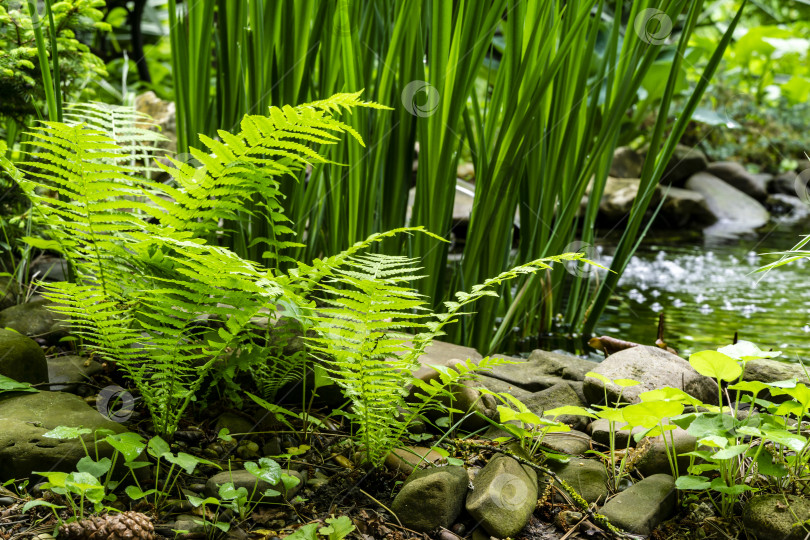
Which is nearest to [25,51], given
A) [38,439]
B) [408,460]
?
[38,439]

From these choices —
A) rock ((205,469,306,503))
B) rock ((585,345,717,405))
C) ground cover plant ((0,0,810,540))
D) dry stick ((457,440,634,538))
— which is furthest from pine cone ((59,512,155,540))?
rock ((585,345,717,405))

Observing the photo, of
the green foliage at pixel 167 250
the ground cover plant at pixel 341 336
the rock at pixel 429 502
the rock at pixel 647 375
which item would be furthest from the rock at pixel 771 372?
the green foliage at pixel 167 250

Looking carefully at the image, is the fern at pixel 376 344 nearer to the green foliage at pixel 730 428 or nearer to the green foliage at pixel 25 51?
the green foliage at pixel 730 428

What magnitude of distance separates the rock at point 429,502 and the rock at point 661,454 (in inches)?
15.2

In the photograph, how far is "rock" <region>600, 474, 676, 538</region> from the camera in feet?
3.48

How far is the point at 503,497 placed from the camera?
1.05 meters

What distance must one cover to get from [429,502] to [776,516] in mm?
535

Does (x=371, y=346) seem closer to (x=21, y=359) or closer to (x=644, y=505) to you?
(x=644, y=505)

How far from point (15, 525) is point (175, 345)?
324mm

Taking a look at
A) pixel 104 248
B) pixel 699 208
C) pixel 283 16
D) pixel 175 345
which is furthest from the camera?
pixel 699 208

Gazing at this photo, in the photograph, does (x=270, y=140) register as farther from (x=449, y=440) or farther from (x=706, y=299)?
(x=706, y=299)

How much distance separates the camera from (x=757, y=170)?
307 inches

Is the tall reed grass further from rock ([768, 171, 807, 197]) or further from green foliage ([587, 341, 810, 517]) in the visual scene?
rock ([768, 171, 807, 197])

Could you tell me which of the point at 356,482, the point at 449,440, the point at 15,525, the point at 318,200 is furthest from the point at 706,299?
the point at 15,525
